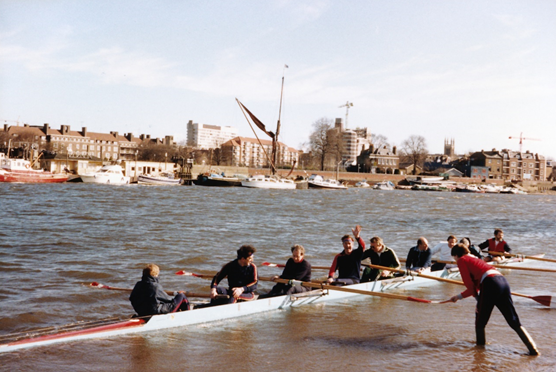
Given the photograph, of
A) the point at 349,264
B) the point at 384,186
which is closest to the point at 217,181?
the point at 384,186

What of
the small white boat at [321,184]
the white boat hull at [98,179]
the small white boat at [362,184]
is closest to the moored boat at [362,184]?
the small white boat at [362,184]

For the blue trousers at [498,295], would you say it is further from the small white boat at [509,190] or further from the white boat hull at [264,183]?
the small white boat at [509,190]

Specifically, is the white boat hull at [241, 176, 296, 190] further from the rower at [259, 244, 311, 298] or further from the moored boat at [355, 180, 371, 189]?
the rower at [259, 244, 311, 298]

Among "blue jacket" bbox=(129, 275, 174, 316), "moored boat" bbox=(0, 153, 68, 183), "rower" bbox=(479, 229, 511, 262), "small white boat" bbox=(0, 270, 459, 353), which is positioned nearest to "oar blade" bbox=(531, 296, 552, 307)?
"small white boat" bbox=(0, 270, 459, 353)

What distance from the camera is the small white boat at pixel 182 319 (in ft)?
29.6

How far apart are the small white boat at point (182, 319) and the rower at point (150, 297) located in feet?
0.49

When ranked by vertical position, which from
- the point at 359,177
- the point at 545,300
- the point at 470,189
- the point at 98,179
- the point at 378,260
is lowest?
the point at 98,179

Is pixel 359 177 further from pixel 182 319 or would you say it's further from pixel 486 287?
pixel 486 287

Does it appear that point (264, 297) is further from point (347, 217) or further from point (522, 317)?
point (347, 217)

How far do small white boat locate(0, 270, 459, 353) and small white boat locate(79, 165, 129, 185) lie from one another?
7761 cm

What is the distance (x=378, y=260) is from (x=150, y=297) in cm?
638

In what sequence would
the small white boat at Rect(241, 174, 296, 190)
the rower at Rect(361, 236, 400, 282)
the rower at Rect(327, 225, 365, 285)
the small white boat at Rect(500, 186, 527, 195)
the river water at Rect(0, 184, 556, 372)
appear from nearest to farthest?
the river water at Rect(0, 184, 556, 372) < the rower at Rect(327, 225, 365, 285) < the rower at Rect(361, 236, 400, 282) < the small white boat at Rect(241, 174, 296, 190) < the small white boat at Rect(500, 186, 527, 195)

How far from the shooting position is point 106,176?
280 feet

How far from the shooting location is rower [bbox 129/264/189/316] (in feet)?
30.8
